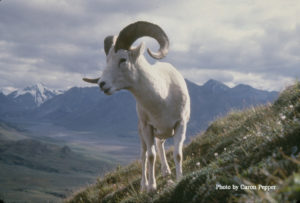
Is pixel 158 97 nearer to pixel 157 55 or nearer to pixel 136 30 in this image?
pixel 157 55

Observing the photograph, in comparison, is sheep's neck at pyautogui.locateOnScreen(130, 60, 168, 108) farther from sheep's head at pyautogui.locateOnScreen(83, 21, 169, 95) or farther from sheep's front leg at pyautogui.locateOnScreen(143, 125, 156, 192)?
sheep's front leg at pyautogui.locateOnScreen(143, 125, 156, 192)

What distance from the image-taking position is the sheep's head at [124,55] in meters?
6.98

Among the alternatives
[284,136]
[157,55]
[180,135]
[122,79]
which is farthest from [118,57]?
[284,136]

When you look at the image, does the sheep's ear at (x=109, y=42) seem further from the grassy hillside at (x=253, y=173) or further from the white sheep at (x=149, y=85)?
the grassy hillside at (x=253, y=173)

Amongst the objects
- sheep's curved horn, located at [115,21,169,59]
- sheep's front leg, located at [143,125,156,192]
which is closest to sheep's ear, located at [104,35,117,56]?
sheep's curved horn, located at [115,21,169,59]

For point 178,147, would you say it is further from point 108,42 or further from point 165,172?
point 108,42

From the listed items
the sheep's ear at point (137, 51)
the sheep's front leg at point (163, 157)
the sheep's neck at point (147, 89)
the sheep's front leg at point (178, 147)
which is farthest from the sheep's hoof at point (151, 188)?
the sheep's ear at point (137, 51)

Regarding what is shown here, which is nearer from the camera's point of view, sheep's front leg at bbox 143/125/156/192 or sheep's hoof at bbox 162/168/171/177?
sheep's front leg at bbox 143/125/156/192

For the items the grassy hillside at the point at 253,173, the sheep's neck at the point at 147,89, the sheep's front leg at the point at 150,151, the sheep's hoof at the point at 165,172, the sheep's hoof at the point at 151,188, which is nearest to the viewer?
the grassy hillside at the point at 253,173

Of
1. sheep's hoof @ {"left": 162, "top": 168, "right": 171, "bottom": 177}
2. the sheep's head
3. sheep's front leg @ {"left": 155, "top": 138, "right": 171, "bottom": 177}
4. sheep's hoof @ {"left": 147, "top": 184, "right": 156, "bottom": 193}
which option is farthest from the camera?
sheep's front leg @ {"left": 155, "top": 138, "right": 171, "bottom": 177}

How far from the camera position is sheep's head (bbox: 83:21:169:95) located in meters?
6.98

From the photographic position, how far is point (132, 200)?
24.8 feet

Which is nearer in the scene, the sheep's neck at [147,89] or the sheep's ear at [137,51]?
the sheep's ear at [137,51]

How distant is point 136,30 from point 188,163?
4.48 m
